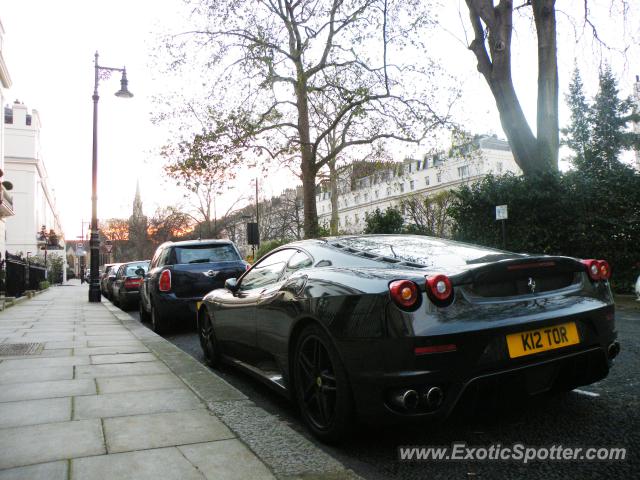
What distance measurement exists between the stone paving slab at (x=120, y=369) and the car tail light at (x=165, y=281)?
3.15 m

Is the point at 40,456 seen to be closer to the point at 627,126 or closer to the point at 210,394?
the point at 210,394

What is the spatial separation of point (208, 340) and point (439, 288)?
141 inches

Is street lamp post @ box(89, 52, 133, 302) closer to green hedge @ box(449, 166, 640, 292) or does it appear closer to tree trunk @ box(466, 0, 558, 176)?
tree trunk @ box(466, 0, 558, 176)

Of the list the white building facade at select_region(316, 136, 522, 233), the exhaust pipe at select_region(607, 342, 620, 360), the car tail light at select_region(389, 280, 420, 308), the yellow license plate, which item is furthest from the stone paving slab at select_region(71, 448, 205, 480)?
the white building facade at select_region(316, 136, 522, 233)

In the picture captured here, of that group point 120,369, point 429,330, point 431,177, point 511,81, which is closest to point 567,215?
point 511,81

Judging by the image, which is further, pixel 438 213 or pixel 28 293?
pixel 438 213

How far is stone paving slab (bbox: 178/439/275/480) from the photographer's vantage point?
243 centimetres

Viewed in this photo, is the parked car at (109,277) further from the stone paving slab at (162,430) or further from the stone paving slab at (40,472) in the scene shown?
the stone paving slab at (40,472)

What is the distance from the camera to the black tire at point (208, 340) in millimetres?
5359

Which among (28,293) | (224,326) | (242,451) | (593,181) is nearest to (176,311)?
(224,326)

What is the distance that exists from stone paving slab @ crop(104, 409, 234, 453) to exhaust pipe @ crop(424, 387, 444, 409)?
1201 mm

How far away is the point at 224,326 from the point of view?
16.2 ft

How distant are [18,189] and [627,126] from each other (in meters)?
59.0

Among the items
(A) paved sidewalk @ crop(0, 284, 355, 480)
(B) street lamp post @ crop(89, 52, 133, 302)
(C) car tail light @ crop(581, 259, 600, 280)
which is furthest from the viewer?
(B) street lamp post @ crop(89, 52, 133, 302)
